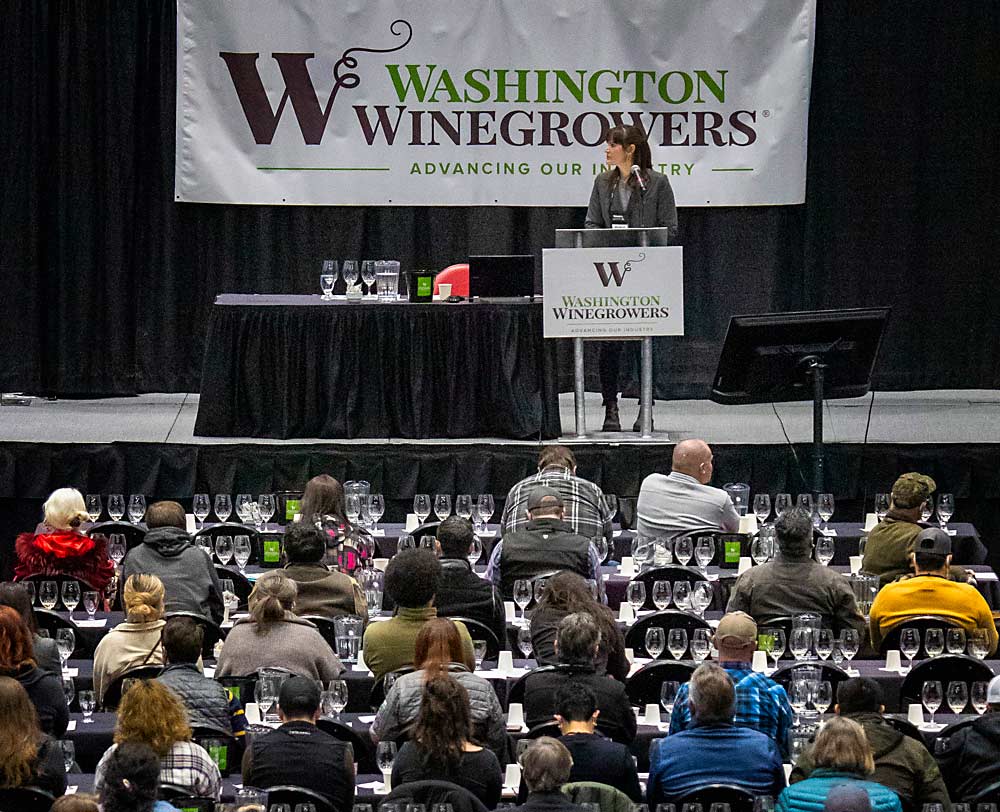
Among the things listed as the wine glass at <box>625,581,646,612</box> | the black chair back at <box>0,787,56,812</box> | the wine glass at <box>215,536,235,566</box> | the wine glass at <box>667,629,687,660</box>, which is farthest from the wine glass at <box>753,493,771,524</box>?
the black chair back at <box>0,787,56,812</box>

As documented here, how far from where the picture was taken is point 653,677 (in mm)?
7188

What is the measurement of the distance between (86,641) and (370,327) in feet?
12.8

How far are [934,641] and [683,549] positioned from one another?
189cm

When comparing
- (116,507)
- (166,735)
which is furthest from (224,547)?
(166,735)

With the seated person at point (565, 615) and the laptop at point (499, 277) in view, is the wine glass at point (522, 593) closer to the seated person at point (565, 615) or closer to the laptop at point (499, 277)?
the seated person at point (565, 615)

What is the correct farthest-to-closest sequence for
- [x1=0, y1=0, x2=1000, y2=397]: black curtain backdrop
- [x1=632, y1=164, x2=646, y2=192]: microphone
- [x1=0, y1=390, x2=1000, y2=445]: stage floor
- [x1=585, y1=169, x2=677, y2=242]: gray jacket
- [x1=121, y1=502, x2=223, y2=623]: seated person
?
1. [x1=0, y1=0, x2=1000, y2=397]: black curtain backdrop
2. [x1=0, y1=390, x2=1000, y2=445]: stage floor
3. [x1=585, y1=169, x2=677, y2=242]: gray jacket
4. [x1=632, y1=164, x2=646, y2=192]: microphone
5. [x1=121, y1=502, x2=223, y2=623]: seated person

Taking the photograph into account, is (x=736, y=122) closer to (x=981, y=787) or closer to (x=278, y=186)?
(x=278, y=186)

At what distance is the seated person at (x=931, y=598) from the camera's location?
26.2 ft

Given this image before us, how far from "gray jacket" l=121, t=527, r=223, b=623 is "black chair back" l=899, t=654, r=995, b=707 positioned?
320cm

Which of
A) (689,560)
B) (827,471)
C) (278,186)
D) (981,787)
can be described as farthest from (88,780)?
(278,186)

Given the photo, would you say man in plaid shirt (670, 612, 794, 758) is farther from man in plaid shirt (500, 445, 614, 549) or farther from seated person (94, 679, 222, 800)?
man in plaid shirt (500, 445, 614, 549)

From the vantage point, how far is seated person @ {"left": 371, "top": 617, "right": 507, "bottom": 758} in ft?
21.2

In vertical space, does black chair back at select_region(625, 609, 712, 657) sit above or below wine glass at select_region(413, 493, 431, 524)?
below

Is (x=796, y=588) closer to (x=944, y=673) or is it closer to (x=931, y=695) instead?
(x=944, y=673)
